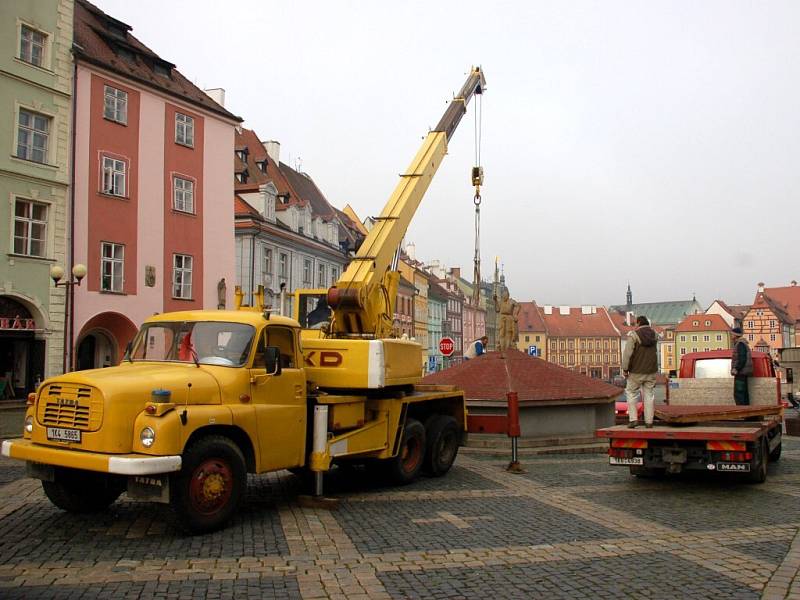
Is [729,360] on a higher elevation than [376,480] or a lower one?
higher

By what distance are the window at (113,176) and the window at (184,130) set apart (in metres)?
3.10

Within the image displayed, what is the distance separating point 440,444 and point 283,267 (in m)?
30.6

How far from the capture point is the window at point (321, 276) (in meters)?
45.8

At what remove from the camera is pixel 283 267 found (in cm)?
4119

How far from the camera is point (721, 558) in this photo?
265 inches

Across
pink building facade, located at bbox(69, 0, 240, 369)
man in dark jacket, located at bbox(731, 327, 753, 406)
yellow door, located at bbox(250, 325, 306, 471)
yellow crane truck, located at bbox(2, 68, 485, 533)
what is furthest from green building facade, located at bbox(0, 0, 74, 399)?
man in dark jacket, located at bbox(731, 327, 753, 406)

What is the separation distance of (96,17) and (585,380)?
23.8 meters

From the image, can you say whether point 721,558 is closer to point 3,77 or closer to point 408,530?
point 408,530

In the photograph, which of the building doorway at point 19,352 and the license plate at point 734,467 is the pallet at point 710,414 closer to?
the license plate at point 734,467

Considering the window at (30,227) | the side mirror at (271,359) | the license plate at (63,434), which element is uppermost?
the window at (30,227)

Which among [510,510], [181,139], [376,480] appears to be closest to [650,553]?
[510,510]

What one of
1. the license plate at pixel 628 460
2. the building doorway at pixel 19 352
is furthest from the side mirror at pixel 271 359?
the building doorway at pixel 19 352

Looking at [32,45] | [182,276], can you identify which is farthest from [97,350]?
[32,45]

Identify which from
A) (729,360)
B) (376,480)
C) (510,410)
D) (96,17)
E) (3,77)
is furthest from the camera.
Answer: (96,17)
